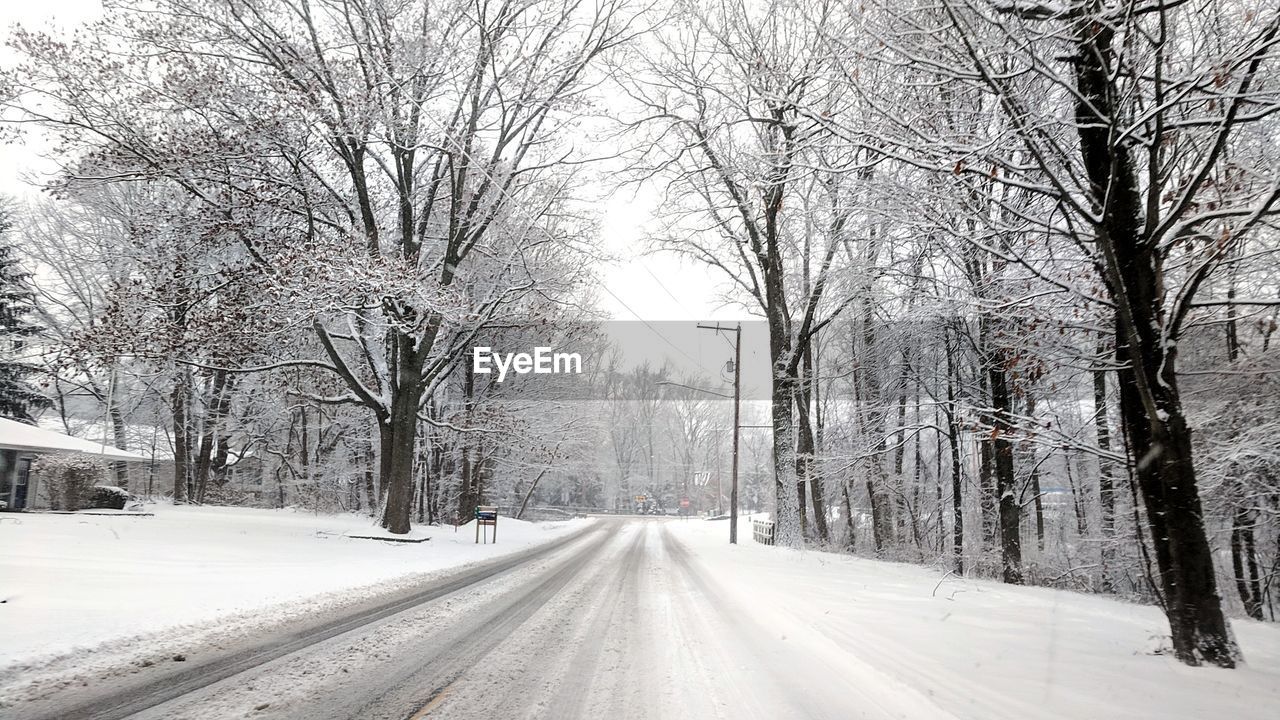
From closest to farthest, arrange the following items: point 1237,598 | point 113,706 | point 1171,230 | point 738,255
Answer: point 113,706, point 1171,230, point 1237,598, point 738,255

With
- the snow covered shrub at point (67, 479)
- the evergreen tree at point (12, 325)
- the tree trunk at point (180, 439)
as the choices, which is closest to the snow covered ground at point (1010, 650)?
the snow covered shrub at point (67, 479)

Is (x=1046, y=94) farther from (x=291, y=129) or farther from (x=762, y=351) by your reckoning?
(x=762, y=351)

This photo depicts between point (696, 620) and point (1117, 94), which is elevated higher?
point (1117, 94)

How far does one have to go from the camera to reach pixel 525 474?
36969mm

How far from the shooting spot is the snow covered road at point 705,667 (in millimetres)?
4203

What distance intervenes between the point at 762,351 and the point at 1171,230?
25.3m

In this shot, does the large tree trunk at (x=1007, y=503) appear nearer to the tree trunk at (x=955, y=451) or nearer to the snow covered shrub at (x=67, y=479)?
the tree trunk at (x=955, y=451)

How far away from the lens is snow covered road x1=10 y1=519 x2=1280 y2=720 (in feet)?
13.8

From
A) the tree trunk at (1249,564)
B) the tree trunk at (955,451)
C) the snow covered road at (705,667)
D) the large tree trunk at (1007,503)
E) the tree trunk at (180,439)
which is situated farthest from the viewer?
the tree trunk at (180,439)

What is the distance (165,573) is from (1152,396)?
1182 centimetres

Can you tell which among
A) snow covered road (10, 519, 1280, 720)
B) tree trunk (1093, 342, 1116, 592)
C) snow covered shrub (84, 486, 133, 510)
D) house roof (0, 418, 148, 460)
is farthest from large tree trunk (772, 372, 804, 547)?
house roof (0, 418, 148, 460)

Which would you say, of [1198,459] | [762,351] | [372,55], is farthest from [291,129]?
[762,351]

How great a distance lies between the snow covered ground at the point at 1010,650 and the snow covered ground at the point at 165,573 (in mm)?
5941

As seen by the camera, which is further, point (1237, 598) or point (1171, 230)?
point (1237, 598)
